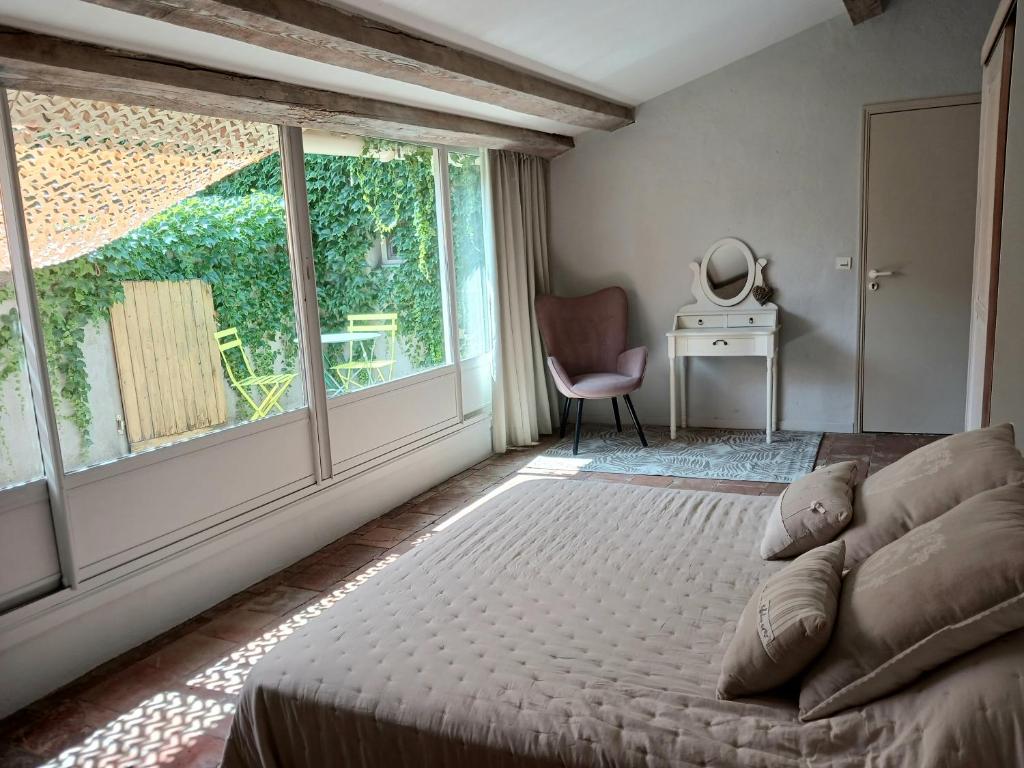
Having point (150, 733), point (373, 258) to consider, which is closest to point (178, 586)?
point (150, 733)

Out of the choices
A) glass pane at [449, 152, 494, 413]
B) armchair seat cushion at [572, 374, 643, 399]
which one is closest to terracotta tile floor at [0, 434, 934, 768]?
armchair seat cushion at [572, 374, 643, 399]

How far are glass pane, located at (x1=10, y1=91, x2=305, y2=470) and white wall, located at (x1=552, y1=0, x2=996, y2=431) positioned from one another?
2.78m

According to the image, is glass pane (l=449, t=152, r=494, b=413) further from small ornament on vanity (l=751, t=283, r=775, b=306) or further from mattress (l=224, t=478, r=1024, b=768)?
mattress (l=224, t=478, r=1024, b=768)

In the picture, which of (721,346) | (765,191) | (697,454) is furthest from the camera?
(765,191)

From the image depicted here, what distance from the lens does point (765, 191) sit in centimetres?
515

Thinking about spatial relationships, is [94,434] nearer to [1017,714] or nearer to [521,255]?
[1017,714]

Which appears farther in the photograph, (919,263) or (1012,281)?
(919,263)

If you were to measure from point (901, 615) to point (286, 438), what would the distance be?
2.80m

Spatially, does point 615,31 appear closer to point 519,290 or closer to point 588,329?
point 519,290

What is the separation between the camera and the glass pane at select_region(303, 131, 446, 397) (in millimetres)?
3840

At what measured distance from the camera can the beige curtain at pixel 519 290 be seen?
16.8 feet

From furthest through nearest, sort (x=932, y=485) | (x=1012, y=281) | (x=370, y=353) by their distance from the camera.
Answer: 1. (x=370, y=353)
2. (x=1012, y=281)
3. (x=932, y=485)

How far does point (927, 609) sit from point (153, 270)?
9.18 feet

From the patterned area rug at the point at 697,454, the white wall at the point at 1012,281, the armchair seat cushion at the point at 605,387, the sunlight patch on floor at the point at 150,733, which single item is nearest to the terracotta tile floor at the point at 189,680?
the sunlight patch on floor at the point at 150,733
